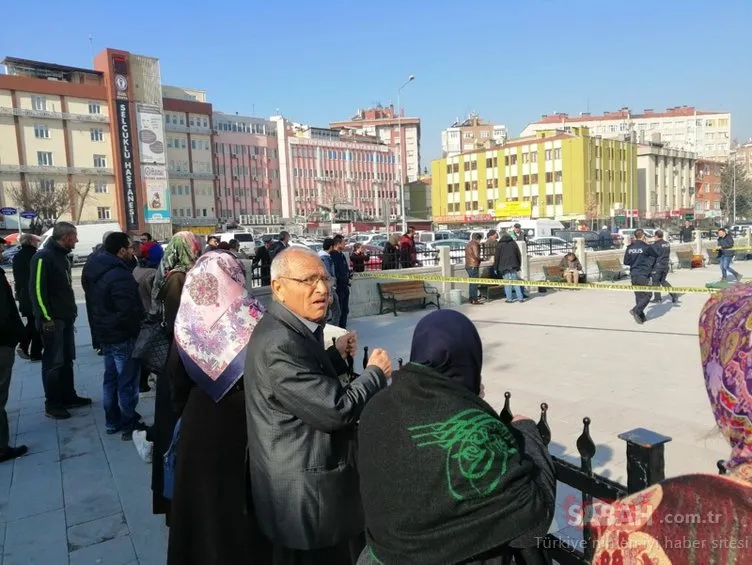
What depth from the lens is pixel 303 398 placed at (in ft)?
6.63

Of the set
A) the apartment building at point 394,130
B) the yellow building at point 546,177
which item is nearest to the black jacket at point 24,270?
the yellow building at point 546,177

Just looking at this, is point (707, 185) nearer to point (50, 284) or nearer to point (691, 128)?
point (691, 128)

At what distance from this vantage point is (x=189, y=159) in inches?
2881

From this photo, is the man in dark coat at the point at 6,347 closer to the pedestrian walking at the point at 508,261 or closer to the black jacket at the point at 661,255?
the pedestrian walking at the point at 508,261

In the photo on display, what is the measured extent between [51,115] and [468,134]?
68768 mm

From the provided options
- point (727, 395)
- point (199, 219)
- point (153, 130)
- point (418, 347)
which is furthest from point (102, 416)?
point (199, 219)

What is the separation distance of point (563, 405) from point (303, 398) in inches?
187

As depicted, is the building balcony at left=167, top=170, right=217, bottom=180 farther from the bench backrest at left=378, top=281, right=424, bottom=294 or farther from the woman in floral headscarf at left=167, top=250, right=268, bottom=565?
the woman in floral headscarf at left=167, top=250, right=268, bottom=565

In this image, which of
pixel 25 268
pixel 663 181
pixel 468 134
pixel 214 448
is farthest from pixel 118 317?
pixel 468 134

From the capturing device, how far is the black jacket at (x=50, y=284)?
5473 mm

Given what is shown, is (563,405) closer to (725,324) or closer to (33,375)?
(725,324)

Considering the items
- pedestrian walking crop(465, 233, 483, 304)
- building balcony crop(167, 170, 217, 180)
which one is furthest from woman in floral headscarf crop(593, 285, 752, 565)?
building balcony crop(167, 170, 217, 180)

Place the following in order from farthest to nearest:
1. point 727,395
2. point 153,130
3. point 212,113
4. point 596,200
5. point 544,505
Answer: point 212,113 → point 596,200 → point 153,130 → point 544,505 → point 727,395

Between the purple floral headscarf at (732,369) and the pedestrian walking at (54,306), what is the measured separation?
565 centimetres
